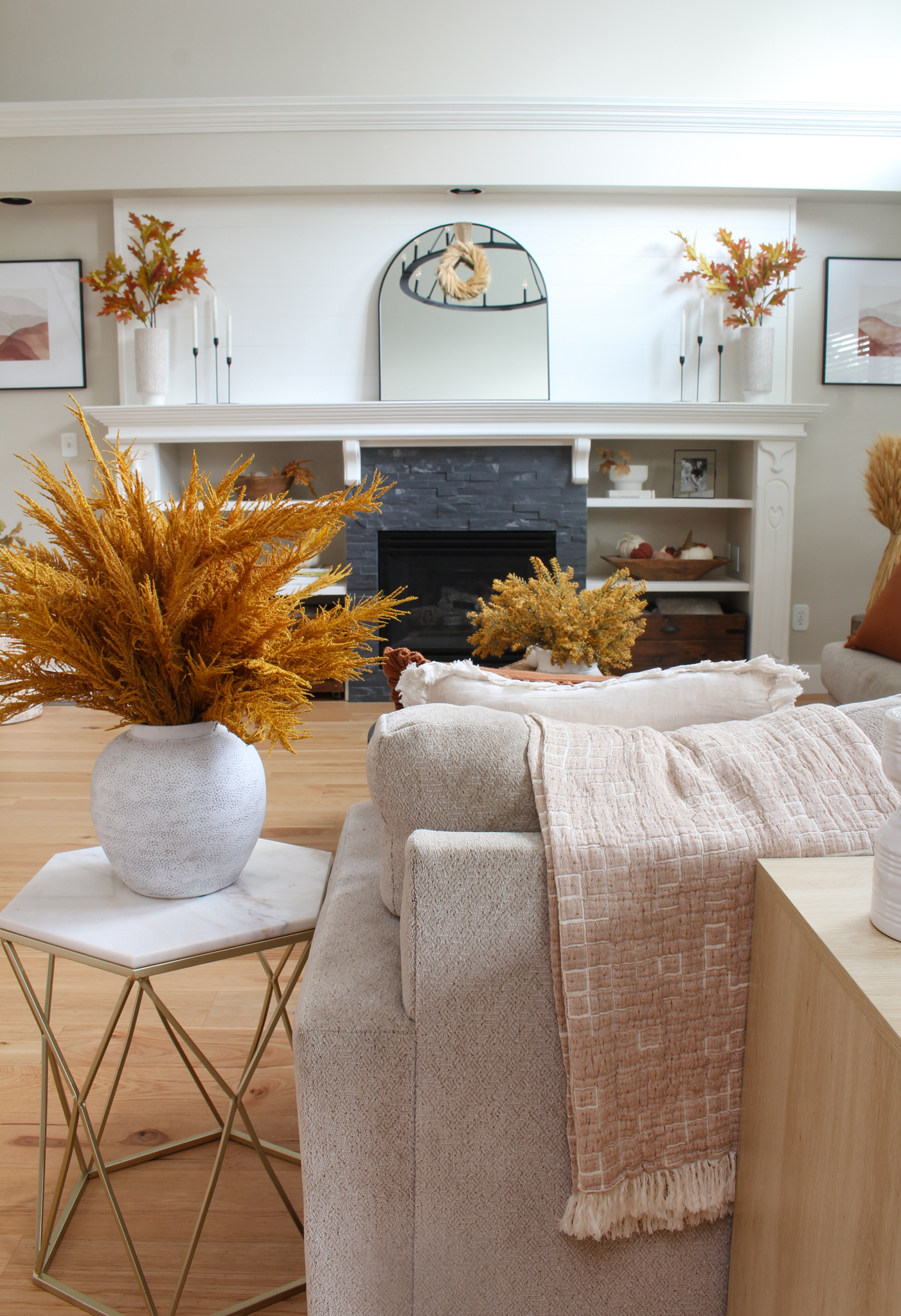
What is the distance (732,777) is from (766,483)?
3.55m

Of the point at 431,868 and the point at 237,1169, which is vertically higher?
the point at 431,868

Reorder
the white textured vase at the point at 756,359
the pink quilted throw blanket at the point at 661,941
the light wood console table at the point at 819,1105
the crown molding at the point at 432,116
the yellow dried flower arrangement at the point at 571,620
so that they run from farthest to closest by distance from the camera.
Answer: the white textured vase at the point at 756,359 < the crown molding at the point at 432,116 < the yellow dried flower arrangement at the point at 571,620 < the pink quilted throw blanket at the point at 661,941 < the light wood console table at the point at 819,1105

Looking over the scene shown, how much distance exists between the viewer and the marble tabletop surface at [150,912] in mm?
948

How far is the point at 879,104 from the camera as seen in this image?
3.96 meters

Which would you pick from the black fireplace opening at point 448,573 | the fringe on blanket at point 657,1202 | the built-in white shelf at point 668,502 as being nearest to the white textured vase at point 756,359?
the built-in white shelf at point 668,502

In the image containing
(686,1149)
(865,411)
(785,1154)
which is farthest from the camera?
(865,411)

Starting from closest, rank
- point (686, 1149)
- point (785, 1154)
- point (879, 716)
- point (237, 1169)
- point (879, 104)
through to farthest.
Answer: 1. point (785, 1154)
2. point (686, 1149)
3. point (879, 716)
4. point (237, 1169)
5. point (879, 104)

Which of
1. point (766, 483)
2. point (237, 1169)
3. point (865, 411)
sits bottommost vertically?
point (237, 1169)

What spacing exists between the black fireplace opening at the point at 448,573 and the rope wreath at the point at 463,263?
3.62 ft

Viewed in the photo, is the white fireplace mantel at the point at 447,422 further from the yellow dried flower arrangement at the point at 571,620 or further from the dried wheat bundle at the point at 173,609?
the dried wheat bundle at the point at 173,609

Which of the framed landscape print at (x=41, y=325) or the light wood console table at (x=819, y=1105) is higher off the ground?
the framed landscape print at (x=41, y=325)

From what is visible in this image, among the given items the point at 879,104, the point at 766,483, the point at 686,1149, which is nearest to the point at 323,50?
the point at 879,104

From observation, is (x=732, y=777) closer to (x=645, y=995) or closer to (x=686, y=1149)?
(x=645, y=995)

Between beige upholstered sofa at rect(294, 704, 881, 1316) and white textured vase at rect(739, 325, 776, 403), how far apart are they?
371 centimetres
